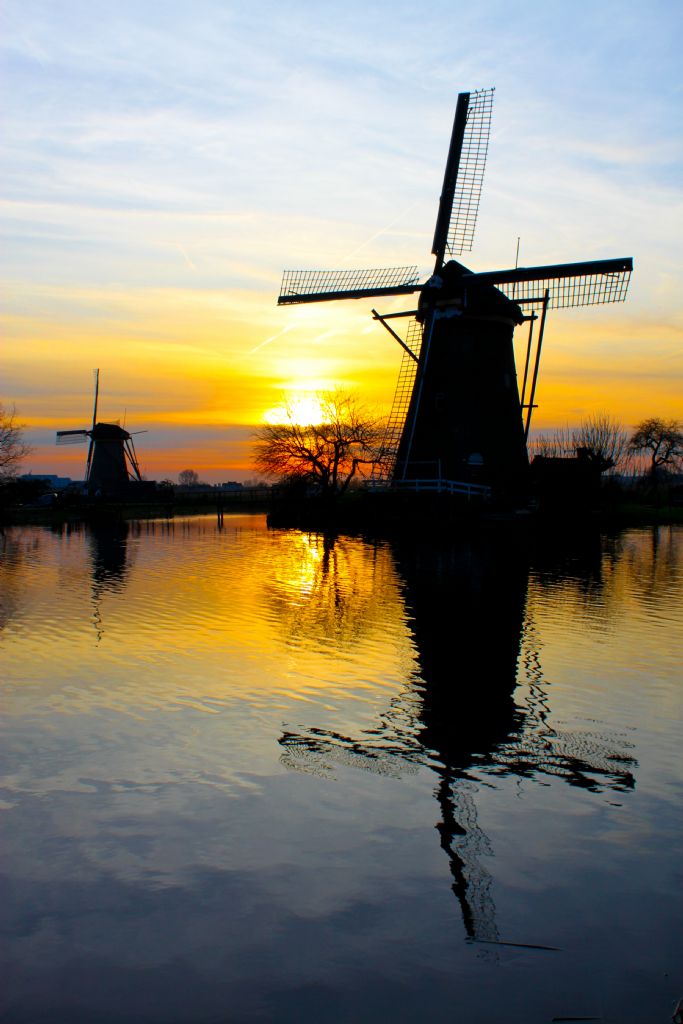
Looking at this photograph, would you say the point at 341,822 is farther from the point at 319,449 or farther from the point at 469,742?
the point at 319,449

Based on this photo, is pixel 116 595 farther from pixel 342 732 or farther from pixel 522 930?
pixel 522 930

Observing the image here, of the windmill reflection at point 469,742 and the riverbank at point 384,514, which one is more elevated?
the riverbank at point 384,514

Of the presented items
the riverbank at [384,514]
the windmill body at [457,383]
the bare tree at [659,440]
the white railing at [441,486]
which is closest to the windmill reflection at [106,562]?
the riverbank at [384,514]

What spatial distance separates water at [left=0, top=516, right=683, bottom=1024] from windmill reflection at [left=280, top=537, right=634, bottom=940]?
4 cm

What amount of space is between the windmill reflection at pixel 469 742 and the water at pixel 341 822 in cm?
4

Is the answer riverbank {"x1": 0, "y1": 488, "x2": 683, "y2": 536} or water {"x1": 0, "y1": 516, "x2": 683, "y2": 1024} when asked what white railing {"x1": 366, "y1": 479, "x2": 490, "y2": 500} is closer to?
riverbank {"x1": 0, "y1": 488, "x2": 683, "y2": 536}

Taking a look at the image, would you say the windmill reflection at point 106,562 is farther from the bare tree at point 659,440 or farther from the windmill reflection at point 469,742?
the bare tree at point 659,440

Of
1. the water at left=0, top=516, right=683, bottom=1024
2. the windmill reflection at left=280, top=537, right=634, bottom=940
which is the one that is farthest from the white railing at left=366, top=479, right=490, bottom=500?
the windmill reflection at left=280, top=537, right=634, bottom=940

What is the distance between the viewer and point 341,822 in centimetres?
738

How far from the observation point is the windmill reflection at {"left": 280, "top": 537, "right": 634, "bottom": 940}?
6965mm

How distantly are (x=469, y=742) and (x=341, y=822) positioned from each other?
8.43ft

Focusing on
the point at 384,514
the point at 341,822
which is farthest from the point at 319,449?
the point at 341,822

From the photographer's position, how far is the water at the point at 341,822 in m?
5.09

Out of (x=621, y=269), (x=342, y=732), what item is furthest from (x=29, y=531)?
(x=342, y=732)
